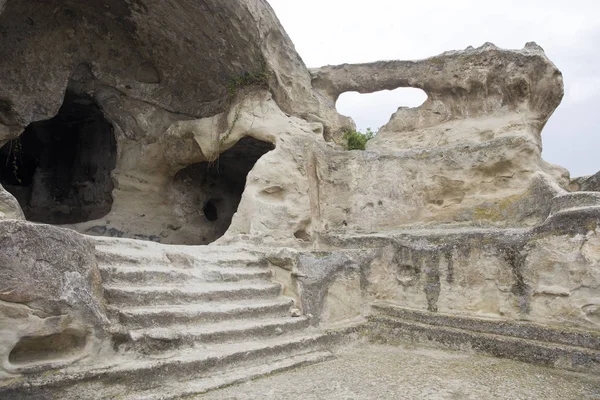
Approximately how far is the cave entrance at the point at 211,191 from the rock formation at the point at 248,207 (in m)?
0.04

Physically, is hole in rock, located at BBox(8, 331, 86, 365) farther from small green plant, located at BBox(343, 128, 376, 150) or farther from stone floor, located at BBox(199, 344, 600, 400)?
small green plant, located at BBox(343, 128, 376, 150)

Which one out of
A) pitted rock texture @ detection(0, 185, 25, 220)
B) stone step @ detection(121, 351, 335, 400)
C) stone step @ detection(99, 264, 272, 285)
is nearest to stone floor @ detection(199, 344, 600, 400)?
stone step @ detection(121, 351, 335, 400)

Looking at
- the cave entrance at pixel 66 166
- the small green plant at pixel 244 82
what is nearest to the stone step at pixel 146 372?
the small green plant at pixel 244 82

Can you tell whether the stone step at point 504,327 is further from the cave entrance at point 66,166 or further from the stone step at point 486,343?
the cave entrance at point 66,166

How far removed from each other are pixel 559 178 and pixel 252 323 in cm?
508

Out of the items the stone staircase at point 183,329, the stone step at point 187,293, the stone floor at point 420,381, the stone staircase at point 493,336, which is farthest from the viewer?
the stone staircase at point 493,336

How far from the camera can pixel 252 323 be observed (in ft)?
12.3

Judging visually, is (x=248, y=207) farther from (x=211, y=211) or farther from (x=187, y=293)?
(x=211, y=211)

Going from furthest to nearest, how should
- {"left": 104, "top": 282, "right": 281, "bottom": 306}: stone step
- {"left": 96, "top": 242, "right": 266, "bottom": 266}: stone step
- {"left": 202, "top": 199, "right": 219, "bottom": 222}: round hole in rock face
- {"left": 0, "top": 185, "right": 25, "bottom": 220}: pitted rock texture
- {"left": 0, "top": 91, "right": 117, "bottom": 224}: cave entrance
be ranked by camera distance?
1. {"left": 0, "top": 91, "right": 117, "bottom": 224}: cave entrance
2. {"left": 202, "top": 199, "right": 219, "bottom": 222}: round hole in rock face
3. {"left": 96, "top": 242, "right": 266, "bottom": 266}: stone step
4. {"left": 0, "top": 185, "right": 25, "bottom": 220}: pitted rock texture
5. {"left": 104, "top": 282, "right": 281, "bottom": 306}: stone step

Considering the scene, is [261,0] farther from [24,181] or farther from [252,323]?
[24,181]

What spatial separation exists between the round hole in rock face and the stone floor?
587 cm

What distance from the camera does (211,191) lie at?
9.14 metres

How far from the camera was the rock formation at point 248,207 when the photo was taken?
116 inches

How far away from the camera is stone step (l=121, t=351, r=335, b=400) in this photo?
274 cm
